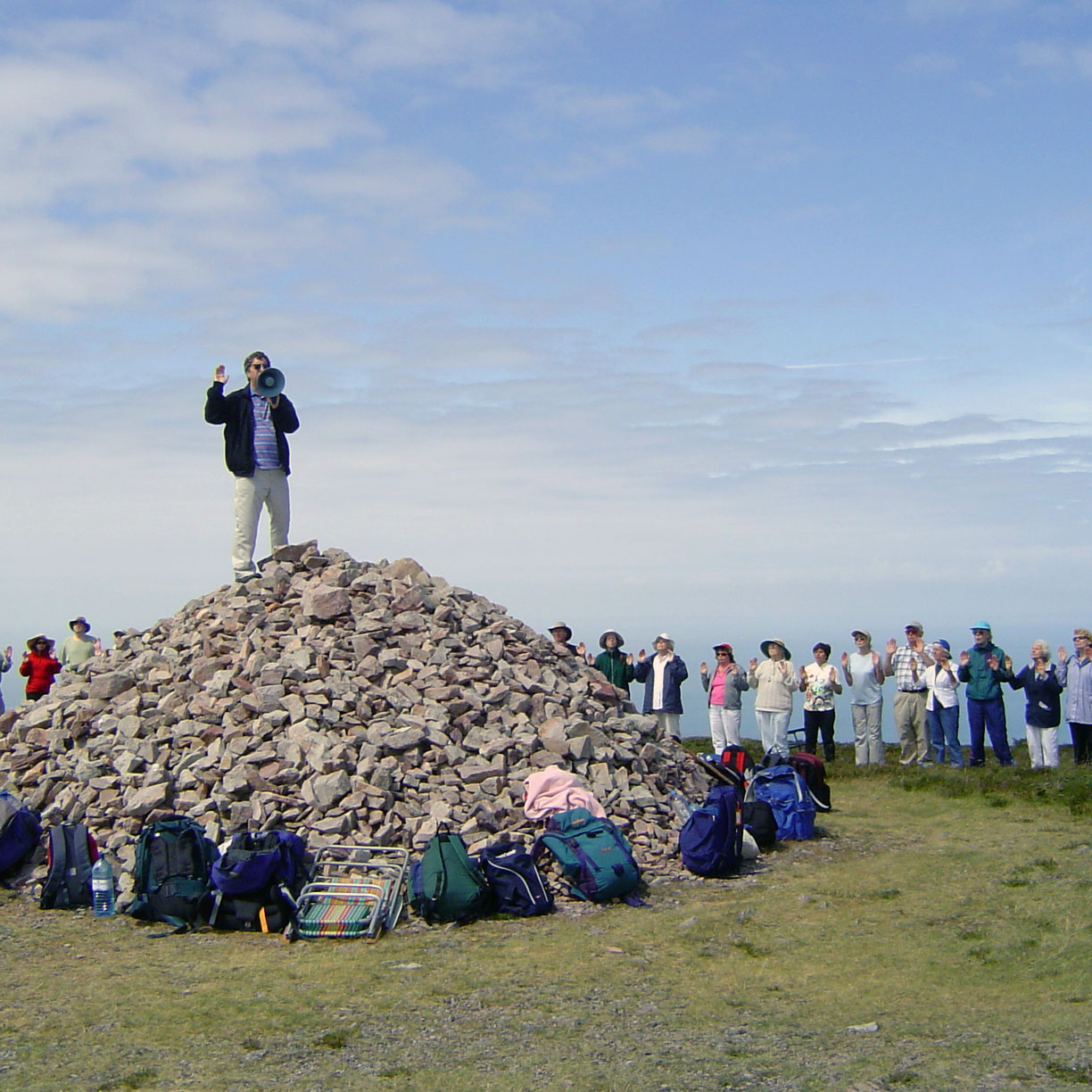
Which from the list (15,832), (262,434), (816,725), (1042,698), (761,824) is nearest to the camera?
(15,832)

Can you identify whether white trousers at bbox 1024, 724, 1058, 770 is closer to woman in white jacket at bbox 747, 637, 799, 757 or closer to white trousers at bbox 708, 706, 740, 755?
woman in white jacket at bbox 747, 637, 799, 757

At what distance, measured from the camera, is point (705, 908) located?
1087 cm

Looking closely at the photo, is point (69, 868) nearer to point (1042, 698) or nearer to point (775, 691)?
point (775, 691)

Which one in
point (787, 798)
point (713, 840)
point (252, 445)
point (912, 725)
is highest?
point (252, 445)

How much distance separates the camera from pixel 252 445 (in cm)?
1548

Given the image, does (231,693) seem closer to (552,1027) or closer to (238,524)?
(238,524)

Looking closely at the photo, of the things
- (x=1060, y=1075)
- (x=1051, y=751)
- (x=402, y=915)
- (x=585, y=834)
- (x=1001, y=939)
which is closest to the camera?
(x=1060, y=1075)

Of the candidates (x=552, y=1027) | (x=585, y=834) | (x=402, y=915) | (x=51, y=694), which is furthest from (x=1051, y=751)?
(x=51, y=694)

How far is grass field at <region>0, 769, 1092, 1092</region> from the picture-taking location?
22.5 feet

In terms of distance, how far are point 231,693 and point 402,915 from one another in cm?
396

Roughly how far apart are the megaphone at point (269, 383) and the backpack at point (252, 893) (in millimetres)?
6974

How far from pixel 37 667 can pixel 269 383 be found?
Result: 20.8 ft

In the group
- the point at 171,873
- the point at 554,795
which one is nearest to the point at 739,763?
the point at 554,795

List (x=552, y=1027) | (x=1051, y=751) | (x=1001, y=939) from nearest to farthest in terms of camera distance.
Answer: (x=552, y=1027), (x=1001, y=939), (x=1051, y=751)
